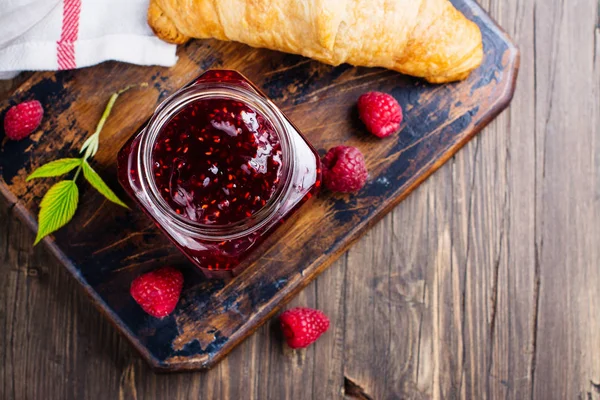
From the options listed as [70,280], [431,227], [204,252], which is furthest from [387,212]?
[70,280]

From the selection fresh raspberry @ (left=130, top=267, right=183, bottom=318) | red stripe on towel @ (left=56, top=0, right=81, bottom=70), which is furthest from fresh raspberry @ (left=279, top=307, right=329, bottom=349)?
red stripe on towel @ (left=56, top=0, right=81, bottom=70)

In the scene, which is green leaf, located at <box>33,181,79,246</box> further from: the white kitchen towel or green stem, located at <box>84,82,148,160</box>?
the white kitchen towel

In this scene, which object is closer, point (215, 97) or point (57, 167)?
point (215, 97)

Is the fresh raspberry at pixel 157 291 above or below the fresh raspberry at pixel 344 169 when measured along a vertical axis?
below

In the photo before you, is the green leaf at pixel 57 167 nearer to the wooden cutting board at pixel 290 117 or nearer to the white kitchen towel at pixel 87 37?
the wooden cutting board at pixel 290 117

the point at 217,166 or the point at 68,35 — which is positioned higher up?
the point at 68,35

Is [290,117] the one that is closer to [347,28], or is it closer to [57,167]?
[347,28]

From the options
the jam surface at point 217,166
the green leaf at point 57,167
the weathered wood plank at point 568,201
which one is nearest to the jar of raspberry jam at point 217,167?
the jam surface at point 217,166

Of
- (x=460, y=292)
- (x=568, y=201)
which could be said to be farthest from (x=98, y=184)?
(x=568, y=201)
